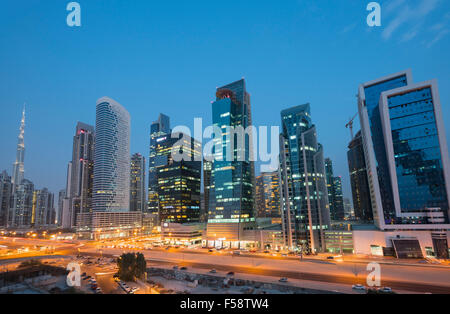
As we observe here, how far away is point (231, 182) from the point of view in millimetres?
131750

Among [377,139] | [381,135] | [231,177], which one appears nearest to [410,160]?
[377,139]

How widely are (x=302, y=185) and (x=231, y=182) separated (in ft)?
136

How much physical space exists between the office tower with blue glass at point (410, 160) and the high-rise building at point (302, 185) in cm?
1996

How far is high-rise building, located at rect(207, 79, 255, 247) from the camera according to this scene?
125m

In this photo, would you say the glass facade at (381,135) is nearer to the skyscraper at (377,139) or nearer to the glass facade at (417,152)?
the skyscraper at (377,139)

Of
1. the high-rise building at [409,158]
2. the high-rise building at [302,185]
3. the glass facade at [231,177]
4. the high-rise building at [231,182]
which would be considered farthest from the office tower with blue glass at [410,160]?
the glass facade at [231,177]

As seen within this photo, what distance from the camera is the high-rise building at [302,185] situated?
9800 cm

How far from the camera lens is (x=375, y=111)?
96875 mm

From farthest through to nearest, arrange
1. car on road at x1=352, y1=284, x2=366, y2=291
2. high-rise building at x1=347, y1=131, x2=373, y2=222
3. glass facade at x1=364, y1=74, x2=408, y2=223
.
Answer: high-rise building at x1=347, y1=131, x2=373, y2=222, glass facade at x1=364, y1=74, x2=408, y2=223, car on road at x1=352, y1=284, x2=366, y2=291

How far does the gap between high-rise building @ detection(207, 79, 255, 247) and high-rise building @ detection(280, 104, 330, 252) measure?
2827 centimetres

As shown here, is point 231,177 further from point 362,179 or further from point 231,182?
point 362,179

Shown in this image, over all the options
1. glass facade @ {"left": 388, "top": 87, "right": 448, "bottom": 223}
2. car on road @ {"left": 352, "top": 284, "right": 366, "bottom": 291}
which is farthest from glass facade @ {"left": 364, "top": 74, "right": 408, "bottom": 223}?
car on road @ {"left": 352, "top": 284, "right": 366, "bottom": 291}

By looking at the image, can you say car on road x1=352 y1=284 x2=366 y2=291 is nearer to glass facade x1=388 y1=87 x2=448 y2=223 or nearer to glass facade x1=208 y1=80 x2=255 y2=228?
glass facade x1=388 y1=87 x2=448 y2=223
